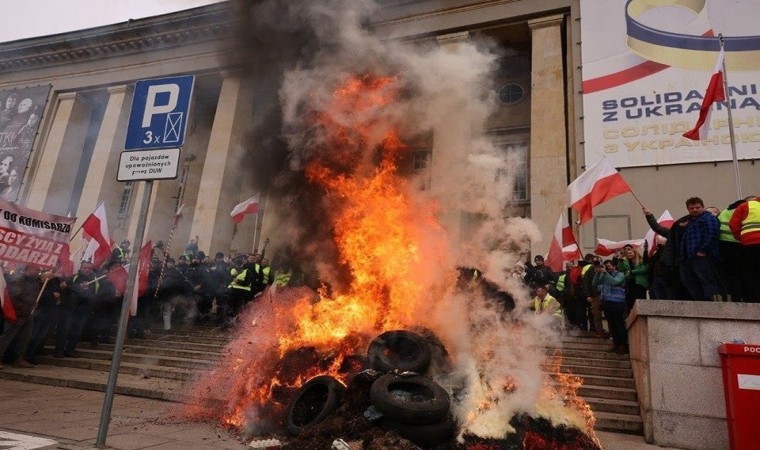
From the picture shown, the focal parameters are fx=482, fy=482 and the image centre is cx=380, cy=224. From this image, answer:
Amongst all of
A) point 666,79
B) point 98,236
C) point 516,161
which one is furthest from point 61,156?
point 666,79

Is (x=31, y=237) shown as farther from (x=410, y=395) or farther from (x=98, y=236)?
(x=410, y=395)

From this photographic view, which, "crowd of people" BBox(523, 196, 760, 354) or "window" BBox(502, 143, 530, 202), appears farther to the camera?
"window" BBox(502, 143, 530, 202)

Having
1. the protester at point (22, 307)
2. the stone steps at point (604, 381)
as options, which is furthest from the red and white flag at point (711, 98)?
the protester at point (22, 307)

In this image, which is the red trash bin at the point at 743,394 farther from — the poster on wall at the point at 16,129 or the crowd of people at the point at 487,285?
the poster on wall at the point at 16,129

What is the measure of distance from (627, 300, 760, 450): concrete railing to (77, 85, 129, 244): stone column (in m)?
24.0

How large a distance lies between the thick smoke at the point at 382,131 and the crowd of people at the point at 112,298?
185 centimetres

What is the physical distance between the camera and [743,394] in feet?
17.1

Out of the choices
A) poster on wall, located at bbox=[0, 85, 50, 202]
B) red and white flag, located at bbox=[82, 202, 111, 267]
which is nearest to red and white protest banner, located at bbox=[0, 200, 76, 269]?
red and white flag, located at bbox=[82, 202, 111, 267]

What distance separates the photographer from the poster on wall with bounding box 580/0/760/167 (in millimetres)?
13750

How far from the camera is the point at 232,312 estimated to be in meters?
12.0

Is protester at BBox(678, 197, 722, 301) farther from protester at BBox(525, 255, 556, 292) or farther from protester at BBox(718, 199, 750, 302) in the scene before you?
protester at BBox(525, 255, 556, 292)

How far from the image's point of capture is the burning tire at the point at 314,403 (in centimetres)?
504

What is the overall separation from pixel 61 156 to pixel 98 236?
17.3 m

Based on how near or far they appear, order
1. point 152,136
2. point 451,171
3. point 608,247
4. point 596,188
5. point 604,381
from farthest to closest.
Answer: point 608,247, point 451,171, point 596,188, point 604,381, point 152,136
